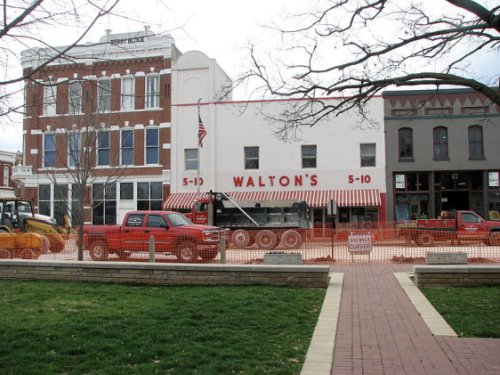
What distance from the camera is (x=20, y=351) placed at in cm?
603

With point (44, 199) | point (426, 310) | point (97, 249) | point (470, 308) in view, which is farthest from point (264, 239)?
point (44, 199)

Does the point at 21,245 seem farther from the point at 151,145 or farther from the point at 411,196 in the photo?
the point at 411,196

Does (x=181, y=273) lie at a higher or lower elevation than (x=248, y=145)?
lower

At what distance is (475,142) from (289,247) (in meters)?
15.2

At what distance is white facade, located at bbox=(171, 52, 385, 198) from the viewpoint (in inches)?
1222

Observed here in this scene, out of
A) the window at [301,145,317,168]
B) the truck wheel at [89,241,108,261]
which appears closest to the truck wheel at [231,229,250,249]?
the truck wheel at [89,241,108,261]

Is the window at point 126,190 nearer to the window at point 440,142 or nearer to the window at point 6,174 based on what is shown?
the window at point 440,142

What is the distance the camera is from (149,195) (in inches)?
1293

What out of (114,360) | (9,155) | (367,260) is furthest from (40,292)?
(9,155)

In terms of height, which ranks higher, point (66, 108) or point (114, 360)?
point (66, 108)

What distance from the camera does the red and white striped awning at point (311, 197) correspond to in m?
29.6

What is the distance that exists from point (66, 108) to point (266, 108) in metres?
13.3

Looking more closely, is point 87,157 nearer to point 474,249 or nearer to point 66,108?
point 66,108

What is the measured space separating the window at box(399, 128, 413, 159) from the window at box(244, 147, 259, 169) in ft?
28.7
